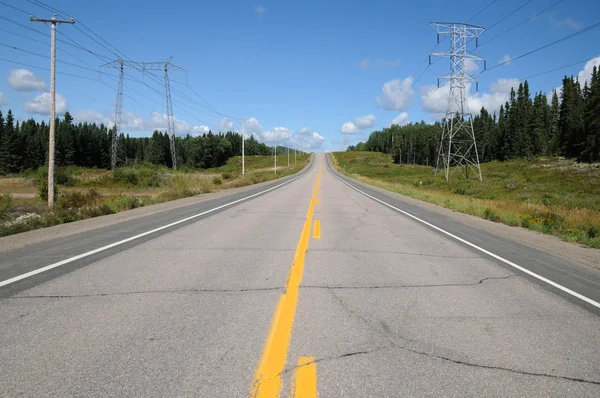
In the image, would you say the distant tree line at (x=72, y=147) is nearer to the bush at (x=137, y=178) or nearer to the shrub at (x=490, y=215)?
the bush at (x=137, y=178)

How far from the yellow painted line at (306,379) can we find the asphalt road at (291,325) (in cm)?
1

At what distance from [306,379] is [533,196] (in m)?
38.9

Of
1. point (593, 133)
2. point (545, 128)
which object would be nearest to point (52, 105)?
point (593, 133)

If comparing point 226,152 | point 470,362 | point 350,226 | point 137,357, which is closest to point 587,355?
point 470,362

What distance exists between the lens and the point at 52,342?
3486 mm

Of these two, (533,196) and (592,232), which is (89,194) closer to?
(592,232)

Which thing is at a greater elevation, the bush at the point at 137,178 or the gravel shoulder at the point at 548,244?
the bush at the point at 137,178

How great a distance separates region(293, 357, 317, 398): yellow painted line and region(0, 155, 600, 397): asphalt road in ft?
0.05

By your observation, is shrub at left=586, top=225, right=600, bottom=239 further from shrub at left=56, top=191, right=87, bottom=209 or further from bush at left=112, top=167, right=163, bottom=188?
bush at left=112, top=167, right=163, bottom=188

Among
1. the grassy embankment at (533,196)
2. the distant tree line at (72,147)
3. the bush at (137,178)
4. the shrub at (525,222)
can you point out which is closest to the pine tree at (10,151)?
the distant tree line at (72,147)

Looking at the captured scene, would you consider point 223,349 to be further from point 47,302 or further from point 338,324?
point 47,302

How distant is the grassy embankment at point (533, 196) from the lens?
13438 mm

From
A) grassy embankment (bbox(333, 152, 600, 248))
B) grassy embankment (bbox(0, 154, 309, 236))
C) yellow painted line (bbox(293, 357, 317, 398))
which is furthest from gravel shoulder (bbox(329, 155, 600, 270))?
grassy embankment (bbox(0, 154, 309, 236))

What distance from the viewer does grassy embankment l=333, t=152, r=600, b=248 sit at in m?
13.4
